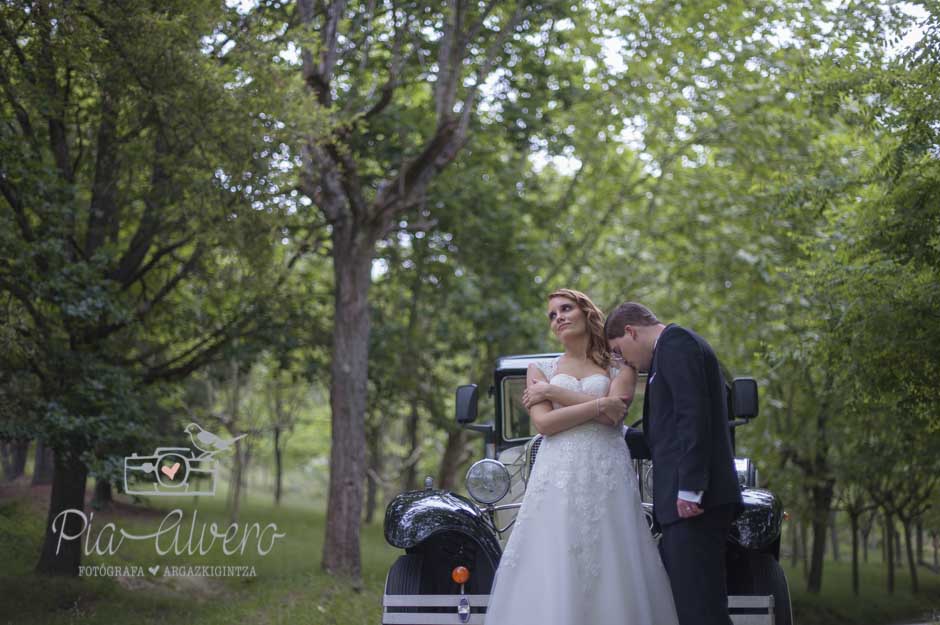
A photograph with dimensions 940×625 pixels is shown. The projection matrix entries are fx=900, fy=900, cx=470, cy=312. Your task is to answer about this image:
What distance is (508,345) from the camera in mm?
15508

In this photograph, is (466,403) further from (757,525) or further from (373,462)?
(373,462)

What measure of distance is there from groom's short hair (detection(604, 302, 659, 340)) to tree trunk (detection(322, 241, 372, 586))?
26.2 feet

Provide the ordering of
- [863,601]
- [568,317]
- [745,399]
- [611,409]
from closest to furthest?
[611,409] → [568,317] → [745,399] → [863,601]

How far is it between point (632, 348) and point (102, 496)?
343 inches

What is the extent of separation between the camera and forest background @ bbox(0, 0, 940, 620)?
8.84 metres

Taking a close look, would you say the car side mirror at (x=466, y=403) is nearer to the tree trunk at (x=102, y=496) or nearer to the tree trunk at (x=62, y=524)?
the tree trunk at (x=102, y=496)

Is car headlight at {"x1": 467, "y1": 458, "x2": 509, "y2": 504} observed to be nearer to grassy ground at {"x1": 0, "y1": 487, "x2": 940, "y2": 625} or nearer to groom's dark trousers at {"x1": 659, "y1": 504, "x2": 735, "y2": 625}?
groom's dark trousers at {"x1": 659, "y1": 504, "x2": 735, "y2": 625}

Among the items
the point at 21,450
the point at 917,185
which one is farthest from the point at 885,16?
the point at 21,450

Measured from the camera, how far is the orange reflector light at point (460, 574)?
5500mm

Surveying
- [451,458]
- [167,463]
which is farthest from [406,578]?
[451,458]

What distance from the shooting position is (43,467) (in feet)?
38.8

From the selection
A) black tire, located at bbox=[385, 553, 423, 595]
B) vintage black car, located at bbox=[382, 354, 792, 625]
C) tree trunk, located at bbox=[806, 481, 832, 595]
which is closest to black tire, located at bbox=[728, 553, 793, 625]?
vintage black car, located at bbox=[382, 354, 792, 625]

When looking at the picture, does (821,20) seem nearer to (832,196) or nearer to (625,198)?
(832,196)

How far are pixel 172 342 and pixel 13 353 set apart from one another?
14.1 feet
